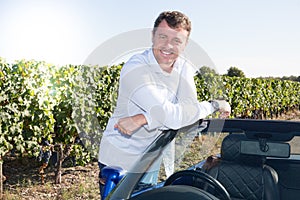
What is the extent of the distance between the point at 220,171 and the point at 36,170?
18.5ft

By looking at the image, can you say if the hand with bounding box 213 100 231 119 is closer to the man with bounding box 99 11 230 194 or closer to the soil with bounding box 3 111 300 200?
the man with bounding box 99 11 230 194

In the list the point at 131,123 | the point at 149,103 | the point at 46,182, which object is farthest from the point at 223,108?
the point at 46,182

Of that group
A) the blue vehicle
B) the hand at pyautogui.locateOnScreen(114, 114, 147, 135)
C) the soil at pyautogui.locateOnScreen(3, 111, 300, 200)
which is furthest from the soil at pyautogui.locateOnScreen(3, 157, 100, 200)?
the hand at pyautogui.locateOnScreen(114, 114, 147, 135)

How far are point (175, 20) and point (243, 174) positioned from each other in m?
1.10

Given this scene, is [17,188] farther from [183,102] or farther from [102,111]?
[183,102]

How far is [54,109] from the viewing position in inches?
287

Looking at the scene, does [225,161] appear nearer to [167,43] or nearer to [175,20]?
[167,43]

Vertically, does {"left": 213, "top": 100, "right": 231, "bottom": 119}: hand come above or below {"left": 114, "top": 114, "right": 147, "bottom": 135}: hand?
above

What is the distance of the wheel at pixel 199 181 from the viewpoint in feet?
7.59

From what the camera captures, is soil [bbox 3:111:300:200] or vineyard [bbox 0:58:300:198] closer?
vineyard [bbox 0:58:300:198]

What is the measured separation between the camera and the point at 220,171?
2834mm

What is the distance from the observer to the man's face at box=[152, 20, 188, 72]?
110 inches

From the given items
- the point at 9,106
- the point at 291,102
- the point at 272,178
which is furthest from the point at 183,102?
the point at 291,102

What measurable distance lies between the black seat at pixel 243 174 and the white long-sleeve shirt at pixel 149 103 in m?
0.43
